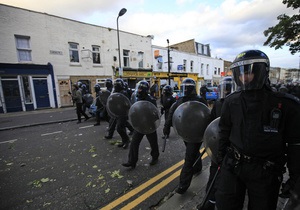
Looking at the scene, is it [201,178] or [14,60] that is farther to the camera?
[14,60]

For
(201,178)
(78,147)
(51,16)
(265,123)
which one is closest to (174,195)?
(201,178)

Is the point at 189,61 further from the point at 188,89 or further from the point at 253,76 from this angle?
the point at 253,76

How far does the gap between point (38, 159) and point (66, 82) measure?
1115 cm

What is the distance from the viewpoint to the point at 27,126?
26.1 ft

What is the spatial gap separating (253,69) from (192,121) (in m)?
1.19

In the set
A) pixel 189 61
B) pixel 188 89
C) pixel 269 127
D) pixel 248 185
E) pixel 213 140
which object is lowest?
pixel 248 185

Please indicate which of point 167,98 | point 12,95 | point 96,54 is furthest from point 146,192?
point 96,54

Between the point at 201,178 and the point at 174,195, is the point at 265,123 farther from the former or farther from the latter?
the point at 201,178

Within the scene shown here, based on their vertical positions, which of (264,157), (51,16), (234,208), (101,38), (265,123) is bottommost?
(234,208)

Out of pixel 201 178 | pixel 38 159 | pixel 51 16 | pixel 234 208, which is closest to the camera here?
pixel 234 208

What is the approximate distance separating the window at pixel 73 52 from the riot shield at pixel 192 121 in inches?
566

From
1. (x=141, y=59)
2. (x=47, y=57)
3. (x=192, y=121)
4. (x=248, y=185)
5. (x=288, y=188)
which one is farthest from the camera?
(x=141, y=59)

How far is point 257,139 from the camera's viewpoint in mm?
1380

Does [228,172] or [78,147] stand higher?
[228,172]
